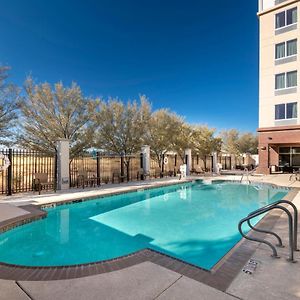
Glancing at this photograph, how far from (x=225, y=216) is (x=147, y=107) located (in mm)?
12206

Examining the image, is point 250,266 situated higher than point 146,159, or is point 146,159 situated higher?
point 146,159

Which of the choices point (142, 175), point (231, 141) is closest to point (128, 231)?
point (142, 175)

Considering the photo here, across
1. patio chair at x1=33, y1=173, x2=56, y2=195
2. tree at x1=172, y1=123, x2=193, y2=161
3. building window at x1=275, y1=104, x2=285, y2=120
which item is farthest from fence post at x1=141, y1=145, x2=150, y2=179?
building window at x1=275, y1=104, x2=285, y2=120

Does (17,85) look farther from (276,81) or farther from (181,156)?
(276,81)

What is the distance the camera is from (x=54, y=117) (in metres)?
12.9

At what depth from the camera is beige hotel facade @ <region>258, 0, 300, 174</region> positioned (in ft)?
56.1

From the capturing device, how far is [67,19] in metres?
12.1

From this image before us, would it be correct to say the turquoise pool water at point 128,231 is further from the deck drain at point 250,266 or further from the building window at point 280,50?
the building window at point 280,50

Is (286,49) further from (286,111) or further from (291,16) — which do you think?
(286,111)

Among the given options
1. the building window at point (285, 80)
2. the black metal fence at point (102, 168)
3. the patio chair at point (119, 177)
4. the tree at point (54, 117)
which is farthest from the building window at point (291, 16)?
the patio chair at point (119, 177)

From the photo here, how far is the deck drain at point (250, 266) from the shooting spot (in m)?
2.93

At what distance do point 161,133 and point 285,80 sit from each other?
37.1 ft

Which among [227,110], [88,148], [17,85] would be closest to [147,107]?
[88,148]

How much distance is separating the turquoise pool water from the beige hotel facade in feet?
33.4
